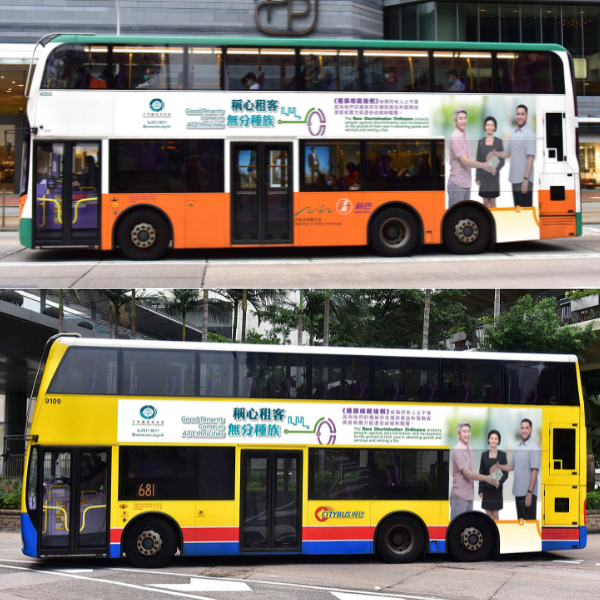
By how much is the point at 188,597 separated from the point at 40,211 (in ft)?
29.5

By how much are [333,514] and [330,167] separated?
7199 mm

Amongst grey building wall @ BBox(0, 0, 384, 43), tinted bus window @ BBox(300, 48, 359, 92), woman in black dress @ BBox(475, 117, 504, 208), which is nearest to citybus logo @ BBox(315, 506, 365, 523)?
woman in black dress @ BBox(475, 117, 504, 208)

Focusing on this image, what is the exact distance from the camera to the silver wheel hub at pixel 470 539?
11.6 metres

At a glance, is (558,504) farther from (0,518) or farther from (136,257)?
(0,518)

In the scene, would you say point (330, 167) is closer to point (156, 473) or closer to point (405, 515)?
point (405, 515)

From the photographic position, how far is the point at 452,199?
1563cm

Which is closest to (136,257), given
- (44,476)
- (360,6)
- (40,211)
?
(40,211)

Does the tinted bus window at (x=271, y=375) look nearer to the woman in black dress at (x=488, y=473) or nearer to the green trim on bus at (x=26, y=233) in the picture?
the woman in black dress at (x=488, y=473)

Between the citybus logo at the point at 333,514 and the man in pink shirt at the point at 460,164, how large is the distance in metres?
7.12

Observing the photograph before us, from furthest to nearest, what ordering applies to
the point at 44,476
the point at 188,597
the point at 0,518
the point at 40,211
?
the point at 0,518 < the point at 40,211 < the point at 44,476 < the point at 188,597

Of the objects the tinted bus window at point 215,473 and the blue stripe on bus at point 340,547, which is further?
the blue stripe on bus at point 340,547

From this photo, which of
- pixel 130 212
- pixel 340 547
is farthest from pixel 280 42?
pixel 340 547

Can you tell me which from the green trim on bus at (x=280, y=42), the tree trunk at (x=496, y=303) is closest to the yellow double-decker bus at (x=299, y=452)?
the green trim on bus at (x=280, y=42)

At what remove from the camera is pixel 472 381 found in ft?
38.0
